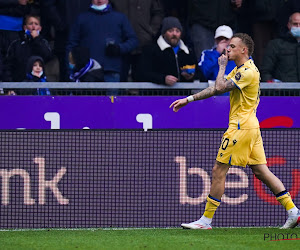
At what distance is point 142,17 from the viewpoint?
12867 mm

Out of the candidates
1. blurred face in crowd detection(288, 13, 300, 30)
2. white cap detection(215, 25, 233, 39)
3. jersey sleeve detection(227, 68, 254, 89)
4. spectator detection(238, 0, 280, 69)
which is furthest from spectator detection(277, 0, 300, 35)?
jersey sleeve detection(227, 68, 254, 89)

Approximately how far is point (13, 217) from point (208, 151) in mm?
2401

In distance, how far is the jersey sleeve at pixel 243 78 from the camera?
8508 mm

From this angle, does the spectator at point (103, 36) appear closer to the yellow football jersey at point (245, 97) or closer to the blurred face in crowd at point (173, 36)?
the blurred face in crowd at point (173, 36)

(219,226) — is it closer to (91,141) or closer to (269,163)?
(269,163)

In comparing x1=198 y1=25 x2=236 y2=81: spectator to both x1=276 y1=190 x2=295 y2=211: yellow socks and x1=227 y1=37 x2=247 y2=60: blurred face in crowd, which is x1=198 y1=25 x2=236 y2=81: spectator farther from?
x1=276 y1=190 x2=295 y2=211: yellow socks

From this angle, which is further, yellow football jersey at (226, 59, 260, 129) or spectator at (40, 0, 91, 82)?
spectator at (40, 0, 91, 82)

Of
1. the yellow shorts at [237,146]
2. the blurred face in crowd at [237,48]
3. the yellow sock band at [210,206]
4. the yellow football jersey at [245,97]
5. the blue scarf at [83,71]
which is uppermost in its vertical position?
the blue scarf at [83,71]

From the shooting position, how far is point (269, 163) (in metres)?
9.85

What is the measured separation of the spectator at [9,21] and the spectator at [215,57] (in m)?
2.82

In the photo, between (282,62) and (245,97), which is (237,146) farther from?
(282,62)

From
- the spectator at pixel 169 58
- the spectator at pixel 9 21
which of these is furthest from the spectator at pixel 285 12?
the spectator at pixel 9 21

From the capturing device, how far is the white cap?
12036 millimetres

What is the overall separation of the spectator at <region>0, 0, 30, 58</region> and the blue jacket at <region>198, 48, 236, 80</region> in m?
2.82
